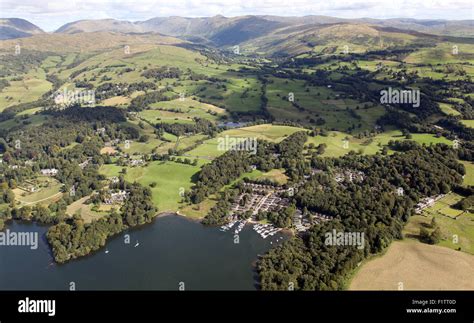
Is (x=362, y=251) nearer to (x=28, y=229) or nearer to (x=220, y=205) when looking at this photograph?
(x=220, y=205)

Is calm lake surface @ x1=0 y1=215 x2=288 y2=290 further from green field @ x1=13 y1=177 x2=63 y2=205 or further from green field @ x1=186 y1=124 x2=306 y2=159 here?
green field @ x1=186 y1=124 x2=306 y2=159

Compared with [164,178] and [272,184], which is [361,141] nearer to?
[272,184]

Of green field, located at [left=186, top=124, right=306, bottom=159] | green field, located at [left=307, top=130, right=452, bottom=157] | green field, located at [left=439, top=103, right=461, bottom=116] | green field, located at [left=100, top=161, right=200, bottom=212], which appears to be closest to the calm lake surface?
green field, located at [left=100, top=161, right=200, bottom=212]

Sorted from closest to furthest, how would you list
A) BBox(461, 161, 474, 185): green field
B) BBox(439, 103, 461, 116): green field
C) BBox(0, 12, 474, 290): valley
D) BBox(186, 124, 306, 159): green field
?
1. BBox(0, 12, 474, 290): valley
2. BBox(461, 161, 474, 185): green field
3. BBox(186, 124, 306, 159): green field
4. BBox(439, 103, 461, 116): green field

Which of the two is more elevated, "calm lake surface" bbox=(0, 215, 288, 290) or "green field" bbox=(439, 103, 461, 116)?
"green field" bbox=(439, 103, 461, 116)

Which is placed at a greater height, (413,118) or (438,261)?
(413,118)

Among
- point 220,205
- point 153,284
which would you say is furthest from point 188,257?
point 220,205

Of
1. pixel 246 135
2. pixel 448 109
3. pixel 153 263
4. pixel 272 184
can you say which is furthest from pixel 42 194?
pixel 448 109

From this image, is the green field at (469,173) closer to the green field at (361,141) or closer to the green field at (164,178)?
the green field at (361,141)
